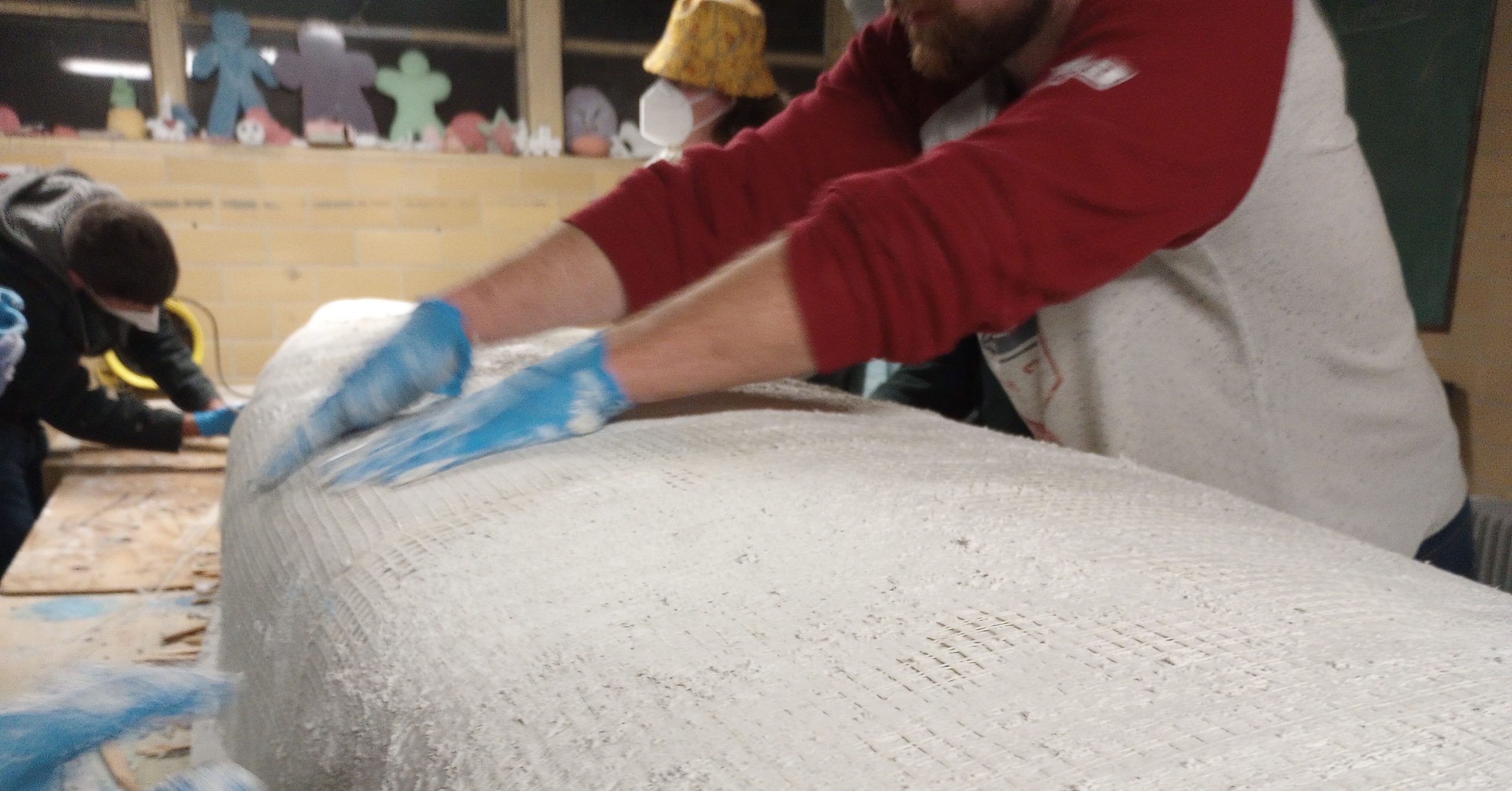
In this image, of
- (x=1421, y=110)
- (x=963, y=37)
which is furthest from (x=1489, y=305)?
(x=963, y=37)

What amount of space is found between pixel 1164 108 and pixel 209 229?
301cm

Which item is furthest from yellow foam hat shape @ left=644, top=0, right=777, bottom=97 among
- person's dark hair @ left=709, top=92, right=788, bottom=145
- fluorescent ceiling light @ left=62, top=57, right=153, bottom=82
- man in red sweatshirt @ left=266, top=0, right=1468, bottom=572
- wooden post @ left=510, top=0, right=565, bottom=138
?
fluorescent ceiling light @ left=62, top=57, right=153, bottom=82

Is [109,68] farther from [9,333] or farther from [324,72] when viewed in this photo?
[9,333]

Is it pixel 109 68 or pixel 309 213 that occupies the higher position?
pixel 109 68

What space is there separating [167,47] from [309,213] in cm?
62

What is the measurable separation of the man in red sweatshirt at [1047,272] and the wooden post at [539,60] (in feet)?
7.63

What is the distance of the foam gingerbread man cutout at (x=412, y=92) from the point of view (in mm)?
2867

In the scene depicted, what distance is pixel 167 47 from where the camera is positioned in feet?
8.86

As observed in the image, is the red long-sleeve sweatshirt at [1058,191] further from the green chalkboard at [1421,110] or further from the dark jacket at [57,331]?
the dark jacket at [57,331]

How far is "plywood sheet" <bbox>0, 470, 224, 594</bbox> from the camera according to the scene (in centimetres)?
126

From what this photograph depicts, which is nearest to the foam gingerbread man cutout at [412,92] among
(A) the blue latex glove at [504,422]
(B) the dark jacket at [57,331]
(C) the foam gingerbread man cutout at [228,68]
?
(C) the foam gingerbread man cutout at [228,68]

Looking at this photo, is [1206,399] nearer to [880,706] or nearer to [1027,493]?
[1027,493]

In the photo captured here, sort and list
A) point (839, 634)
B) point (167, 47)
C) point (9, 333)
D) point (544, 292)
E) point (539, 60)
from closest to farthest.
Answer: point (839, 634) < point (544, 292) < point (9, 333) < point (167, 47) < point (539, 60)

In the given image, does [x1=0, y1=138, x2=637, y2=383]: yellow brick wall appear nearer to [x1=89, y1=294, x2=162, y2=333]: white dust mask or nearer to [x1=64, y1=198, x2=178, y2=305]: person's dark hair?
[x1=89, y1=294, x2=162, y2=333]: white dust mask
